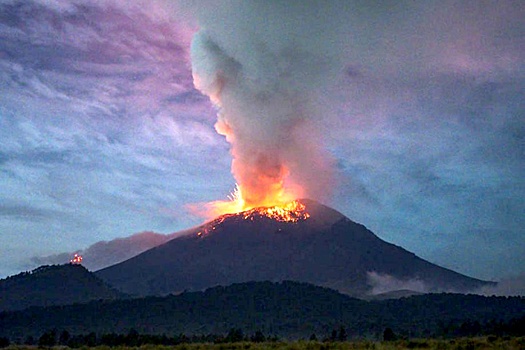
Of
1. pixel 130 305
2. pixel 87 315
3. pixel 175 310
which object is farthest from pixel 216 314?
pixel 87 315

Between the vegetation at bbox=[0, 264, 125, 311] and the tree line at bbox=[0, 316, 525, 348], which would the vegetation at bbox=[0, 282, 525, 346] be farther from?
the tree line at bbox=[0, 316, 525, 348]

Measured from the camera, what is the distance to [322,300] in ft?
529

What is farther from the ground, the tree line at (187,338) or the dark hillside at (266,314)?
the dark hillside at (266,314)

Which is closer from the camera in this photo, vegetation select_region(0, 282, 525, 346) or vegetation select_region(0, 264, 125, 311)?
vegetation select_region(0, 282, 525, 346)

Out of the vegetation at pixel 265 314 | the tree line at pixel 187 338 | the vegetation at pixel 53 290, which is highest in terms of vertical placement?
the vegetation at pixel 53 290

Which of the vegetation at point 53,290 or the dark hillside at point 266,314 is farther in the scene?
the vegetation at point 53,290

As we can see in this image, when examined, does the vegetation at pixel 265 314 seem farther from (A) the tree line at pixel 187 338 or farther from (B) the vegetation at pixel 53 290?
(A) the tree line at pixel 187 338

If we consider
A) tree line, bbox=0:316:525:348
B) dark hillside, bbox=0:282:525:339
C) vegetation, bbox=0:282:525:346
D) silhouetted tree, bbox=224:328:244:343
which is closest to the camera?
tree line, bbox=0:316:525:348

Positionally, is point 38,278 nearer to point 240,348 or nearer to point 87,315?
point 87,315

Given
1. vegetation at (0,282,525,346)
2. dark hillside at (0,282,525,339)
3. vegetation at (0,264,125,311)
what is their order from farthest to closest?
vegetation at (0,264,125,311) < dark hillside at (0,282,525,339) < vegetation at (0,282,525,346)

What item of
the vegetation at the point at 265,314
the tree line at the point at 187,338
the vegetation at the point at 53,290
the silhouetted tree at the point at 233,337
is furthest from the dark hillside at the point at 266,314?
the silhouetted tree at the point at 233,337

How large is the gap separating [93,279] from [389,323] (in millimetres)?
115090

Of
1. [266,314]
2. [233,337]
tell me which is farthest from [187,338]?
[266,314]

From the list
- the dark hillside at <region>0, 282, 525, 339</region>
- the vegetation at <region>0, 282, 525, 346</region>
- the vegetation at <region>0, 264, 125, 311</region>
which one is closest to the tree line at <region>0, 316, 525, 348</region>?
the vegetation at <region>0, 282, 525, 346</region>
